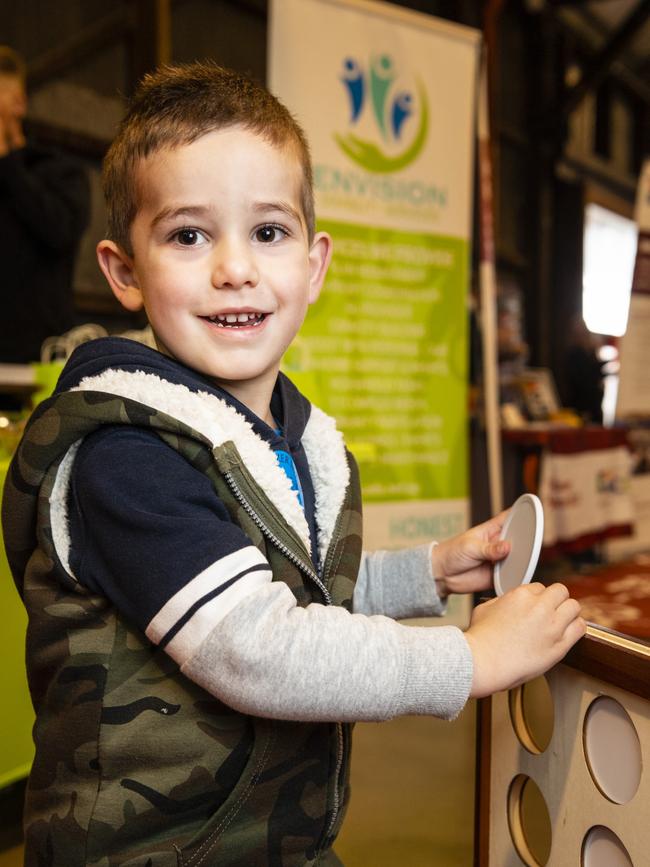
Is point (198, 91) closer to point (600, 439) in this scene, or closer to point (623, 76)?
point (600, 439)

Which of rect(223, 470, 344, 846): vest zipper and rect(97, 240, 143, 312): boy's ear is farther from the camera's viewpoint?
rect(97, 240, 143, 312): boy's ear

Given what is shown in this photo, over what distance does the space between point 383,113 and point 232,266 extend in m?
2.20

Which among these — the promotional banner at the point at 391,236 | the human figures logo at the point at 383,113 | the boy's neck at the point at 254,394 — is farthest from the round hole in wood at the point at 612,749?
the human figures logo at the point at 383,113

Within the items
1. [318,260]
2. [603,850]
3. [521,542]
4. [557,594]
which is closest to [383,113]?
[318,260]

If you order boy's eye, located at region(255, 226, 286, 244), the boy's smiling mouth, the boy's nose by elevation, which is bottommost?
the boy's smiling mouth

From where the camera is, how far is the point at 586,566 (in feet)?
13.2

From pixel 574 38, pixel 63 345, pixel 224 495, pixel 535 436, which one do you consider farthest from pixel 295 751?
pixel 574 38

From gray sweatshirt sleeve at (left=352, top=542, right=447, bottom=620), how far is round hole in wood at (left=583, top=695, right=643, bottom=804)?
0.29 meters

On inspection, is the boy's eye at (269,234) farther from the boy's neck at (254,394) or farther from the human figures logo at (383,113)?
the human figures logo at (383,113)

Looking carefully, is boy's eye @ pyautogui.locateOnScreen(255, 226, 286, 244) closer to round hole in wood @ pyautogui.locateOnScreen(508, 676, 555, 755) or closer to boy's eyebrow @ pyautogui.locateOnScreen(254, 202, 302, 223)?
boy's eyebrow @ pyautogui.locateOnScreen(254, 202, 302, 223)

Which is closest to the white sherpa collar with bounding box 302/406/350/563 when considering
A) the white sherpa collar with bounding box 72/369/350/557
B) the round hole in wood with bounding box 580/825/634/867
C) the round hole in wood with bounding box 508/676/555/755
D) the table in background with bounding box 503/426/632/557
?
the white sherpa collar with bounding box 72/369/350/557

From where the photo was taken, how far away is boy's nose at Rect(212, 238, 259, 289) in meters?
0.78

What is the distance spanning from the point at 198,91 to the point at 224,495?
411mm

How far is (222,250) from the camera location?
793 mm
